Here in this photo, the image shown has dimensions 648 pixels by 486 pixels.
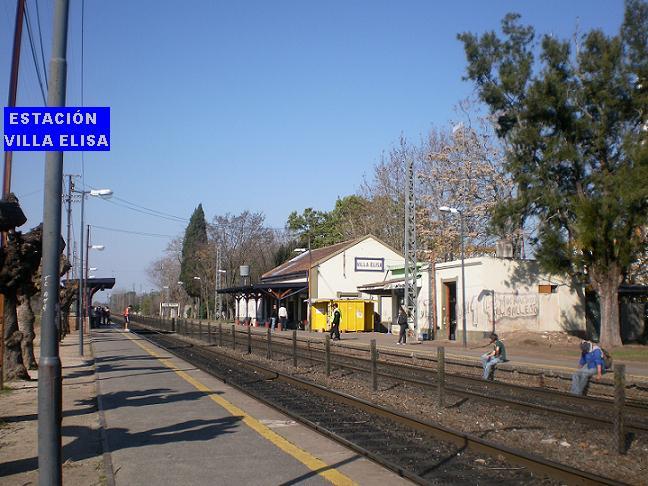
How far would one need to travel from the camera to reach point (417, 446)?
29.3ft

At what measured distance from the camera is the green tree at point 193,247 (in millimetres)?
90312

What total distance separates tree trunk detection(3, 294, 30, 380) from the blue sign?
11540 mm

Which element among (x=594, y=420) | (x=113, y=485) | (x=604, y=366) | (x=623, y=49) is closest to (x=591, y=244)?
(x=623, y=49)

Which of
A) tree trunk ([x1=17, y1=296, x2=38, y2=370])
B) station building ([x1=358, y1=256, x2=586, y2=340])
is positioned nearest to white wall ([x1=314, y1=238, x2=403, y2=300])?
station building ([x1=358, y1=256, x2=586, y2=340])

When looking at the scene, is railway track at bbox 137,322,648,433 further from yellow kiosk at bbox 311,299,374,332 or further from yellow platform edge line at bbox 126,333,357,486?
yellow kiosk at bbox 311,299,374,332

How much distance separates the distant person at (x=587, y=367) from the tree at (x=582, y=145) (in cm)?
1494

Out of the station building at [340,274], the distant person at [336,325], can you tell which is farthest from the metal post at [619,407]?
the station building at [340,274]

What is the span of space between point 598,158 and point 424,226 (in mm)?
23700

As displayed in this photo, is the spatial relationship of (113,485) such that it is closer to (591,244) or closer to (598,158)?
(591,244)

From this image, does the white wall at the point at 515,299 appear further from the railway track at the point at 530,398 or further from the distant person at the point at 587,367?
the distant person at the point at 587,367

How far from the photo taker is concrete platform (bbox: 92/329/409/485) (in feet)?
23.0

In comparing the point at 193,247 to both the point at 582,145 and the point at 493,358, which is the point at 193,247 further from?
the point at 493,358

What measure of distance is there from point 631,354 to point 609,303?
375 centimetres

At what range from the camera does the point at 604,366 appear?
13062 mm
